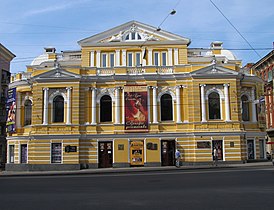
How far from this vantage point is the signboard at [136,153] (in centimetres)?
3444

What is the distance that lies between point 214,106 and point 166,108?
16.1 feet

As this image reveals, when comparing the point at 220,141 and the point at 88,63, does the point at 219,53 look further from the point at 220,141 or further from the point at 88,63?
the point at 88,63

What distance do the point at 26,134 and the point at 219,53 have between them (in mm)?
23623

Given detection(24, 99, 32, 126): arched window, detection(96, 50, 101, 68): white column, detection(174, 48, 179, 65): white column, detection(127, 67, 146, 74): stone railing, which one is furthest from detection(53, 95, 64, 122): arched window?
detection(174, 48, 179, 65): white column

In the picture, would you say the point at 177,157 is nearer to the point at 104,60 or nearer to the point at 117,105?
the point at 117,105

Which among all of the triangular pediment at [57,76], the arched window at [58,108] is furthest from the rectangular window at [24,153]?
the triangular pediment at [57,76]

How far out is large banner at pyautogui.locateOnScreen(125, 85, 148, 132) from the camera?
34.6 metres

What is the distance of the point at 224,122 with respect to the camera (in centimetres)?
3428

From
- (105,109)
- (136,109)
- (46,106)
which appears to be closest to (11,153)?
(46,106)

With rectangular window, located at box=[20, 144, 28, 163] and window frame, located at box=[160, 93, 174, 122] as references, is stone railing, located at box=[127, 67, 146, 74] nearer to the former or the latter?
window frame, located at box=[160, 93, 174, 122]

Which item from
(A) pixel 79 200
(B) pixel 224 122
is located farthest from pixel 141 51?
(A) pixel 79 200

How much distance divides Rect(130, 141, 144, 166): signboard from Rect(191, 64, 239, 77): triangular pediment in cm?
905

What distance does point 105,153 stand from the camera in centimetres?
3481

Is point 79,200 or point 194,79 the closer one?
point 79,200
